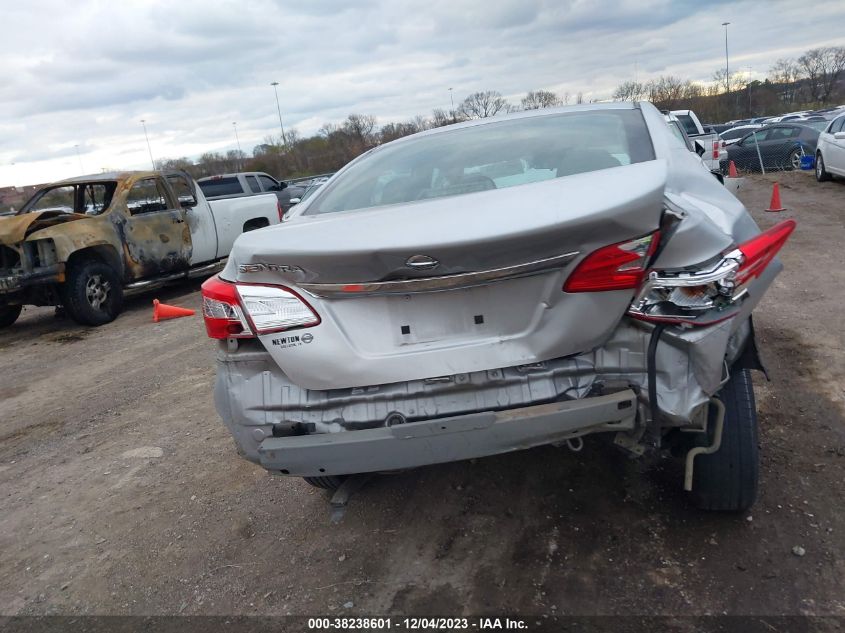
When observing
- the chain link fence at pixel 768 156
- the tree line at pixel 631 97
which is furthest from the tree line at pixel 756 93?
the chain link fence at pixel 768 156

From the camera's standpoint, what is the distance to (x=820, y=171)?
15.0m

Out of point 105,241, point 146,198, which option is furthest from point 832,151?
point 105,241

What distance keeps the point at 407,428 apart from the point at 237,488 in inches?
69.7

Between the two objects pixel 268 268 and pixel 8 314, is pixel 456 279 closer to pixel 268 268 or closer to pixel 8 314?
pixel 268 268

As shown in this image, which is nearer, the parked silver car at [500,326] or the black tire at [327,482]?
the parked silver car at [500,326]

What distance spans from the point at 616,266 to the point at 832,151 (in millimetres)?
14397

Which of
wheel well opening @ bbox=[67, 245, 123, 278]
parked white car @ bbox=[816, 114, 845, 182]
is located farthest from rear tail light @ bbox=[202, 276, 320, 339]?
parked white car @ bbox=[816, 114, 845, 182]

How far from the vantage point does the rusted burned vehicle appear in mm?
8102

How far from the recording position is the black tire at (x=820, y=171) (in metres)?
14.8

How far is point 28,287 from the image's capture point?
8.00 m

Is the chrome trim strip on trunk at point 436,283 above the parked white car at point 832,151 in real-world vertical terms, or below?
above

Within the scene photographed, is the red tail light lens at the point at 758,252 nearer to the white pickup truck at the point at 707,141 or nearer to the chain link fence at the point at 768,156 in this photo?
the white pickup truck at the point at 707,141

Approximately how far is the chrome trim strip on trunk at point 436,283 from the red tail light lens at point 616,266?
62 mm

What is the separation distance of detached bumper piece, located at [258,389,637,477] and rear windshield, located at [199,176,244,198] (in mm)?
13579
